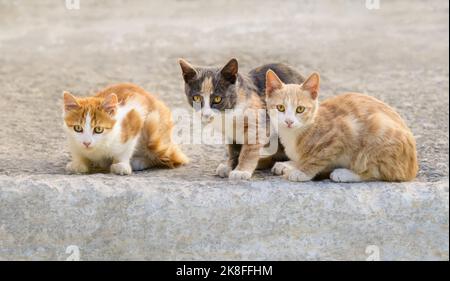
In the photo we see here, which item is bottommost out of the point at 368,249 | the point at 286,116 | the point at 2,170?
the point at 368,249

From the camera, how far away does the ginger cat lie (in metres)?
3.99

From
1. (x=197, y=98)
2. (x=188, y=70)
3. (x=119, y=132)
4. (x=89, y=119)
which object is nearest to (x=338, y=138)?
(x=197, y=98)

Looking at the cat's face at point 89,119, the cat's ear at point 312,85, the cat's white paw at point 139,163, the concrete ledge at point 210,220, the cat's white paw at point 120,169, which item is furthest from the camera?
the cat's white paw at point 139,163

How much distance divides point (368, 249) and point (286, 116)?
2.68 ft

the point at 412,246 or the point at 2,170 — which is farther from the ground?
the point at 2,170

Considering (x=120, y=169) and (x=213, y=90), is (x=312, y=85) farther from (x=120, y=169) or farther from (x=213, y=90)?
(x=120, y=169)

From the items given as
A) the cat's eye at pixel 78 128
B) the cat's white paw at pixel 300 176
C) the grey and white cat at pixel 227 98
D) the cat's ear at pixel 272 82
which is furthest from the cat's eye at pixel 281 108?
the cat's eye at pixel 78 128

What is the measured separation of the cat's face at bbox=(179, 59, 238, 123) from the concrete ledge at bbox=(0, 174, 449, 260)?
0.44 meters

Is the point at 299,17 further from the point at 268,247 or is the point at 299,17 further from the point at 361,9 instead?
the point at 268,247

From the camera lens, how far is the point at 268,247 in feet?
12.9

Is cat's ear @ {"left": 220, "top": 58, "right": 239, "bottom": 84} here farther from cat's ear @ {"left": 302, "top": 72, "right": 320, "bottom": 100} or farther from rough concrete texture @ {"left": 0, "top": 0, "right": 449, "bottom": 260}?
rough concrete texture @ {"left": 0, "top": 0, "right": 449, "bottom": 260}

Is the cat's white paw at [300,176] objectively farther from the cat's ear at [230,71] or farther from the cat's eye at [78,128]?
the cat's eye at [78,128]

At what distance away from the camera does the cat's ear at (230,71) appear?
4.12 m

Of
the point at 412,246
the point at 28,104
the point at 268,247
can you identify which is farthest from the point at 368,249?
the point at 28,104
